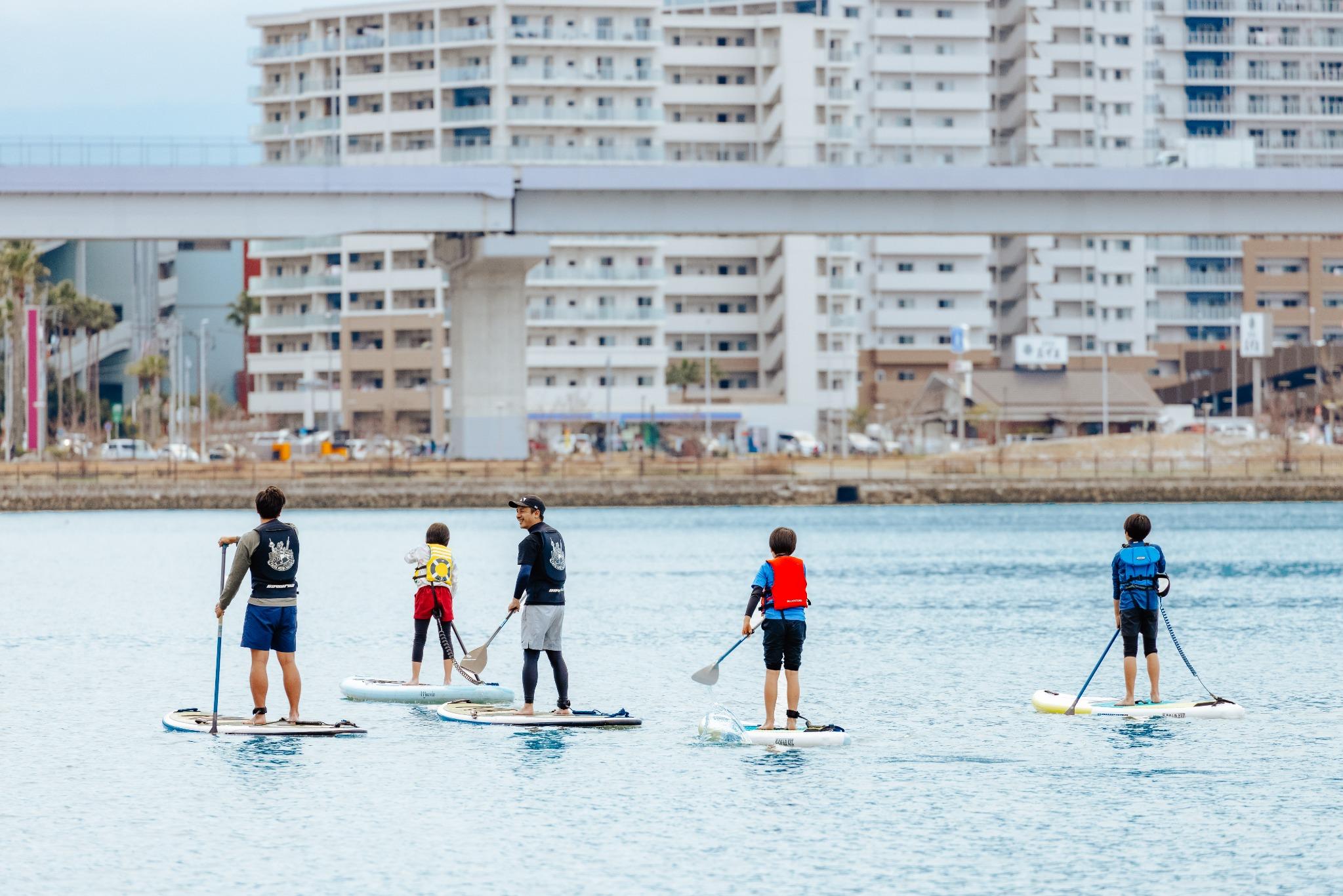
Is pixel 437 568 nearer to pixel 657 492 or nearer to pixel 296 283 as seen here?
pixel 657 492

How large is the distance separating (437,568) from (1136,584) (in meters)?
6.54

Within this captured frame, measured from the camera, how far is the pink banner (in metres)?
92.2

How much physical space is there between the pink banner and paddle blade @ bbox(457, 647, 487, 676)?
7527cm

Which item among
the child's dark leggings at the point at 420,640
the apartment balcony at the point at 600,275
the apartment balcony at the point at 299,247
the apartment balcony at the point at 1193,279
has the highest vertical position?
the apartment balcony at the point at 299,247

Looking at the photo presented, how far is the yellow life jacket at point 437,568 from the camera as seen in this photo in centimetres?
1928

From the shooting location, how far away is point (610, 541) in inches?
2392

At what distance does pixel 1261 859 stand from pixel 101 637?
20.7m

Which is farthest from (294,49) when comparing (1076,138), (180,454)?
(1076,138)

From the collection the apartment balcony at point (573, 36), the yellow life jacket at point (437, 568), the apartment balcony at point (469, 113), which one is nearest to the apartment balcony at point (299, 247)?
the apartment balcony at point (469, 113)

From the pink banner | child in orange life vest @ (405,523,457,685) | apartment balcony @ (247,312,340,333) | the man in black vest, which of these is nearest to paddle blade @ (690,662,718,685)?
child in orange life vest @ (405,523,457,685)

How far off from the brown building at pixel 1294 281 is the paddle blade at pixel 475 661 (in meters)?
140

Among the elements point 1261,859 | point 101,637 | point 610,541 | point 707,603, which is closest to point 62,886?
point 1261,859

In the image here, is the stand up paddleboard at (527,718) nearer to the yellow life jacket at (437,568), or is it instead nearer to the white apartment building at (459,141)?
the yellow life jacket at (437,568)

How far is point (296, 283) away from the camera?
134375 mm
